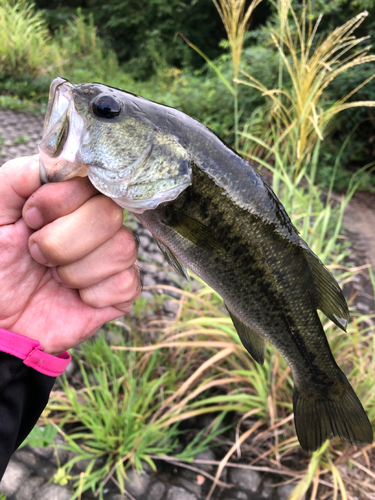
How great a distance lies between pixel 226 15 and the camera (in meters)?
2.14

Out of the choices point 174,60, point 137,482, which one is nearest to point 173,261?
point 137,482

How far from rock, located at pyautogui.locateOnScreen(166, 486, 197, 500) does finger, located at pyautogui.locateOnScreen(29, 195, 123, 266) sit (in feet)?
5.29

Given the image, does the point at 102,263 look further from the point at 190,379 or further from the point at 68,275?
the point at 190,379

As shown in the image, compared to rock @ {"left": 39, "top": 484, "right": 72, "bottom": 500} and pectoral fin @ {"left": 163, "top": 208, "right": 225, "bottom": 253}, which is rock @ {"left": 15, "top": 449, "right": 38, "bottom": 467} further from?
pectoral fin @ {"left": 163, "top": 208, "right": 225, "bottom": 253}

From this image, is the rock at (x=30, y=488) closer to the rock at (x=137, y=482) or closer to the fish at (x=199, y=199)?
the rock at (x=137, y=482)

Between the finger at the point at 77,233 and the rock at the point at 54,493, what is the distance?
4.88 ft

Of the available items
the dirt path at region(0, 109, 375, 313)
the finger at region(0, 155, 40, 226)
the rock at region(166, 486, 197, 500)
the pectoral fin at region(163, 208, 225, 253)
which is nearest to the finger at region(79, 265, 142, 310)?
the pectoral fin at region(163, 208, 225, 253)

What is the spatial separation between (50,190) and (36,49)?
10.8m

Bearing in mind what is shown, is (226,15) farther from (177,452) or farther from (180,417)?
(177,452)

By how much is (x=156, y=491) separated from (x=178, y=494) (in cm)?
13

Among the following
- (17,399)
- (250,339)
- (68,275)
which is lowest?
(17,399)

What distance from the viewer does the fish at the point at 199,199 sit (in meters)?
1.01

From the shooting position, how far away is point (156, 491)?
189 centimetres

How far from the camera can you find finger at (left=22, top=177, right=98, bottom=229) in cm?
102
